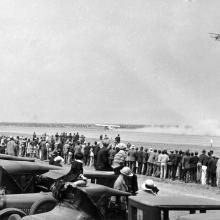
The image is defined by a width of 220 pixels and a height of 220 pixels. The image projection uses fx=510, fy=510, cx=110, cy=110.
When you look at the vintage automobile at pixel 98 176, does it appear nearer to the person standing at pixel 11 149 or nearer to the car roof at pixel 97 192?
the car roof at pixel 97 192

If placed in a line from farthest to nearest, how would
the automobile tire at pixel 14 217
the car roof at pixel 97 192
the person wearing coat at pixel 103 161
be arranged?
the person wearing coat at pixel 103 161, the automobile tire at pixel 14 217, the car roof at pixel 97 192

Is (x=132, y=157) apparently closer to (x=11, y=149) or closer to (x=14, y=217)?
(x=11, y=149)

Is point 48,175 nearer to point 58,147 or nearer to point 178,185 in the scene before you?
point 178,185

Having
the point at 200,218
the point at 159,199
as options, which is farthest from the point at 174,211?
the point at 200,218

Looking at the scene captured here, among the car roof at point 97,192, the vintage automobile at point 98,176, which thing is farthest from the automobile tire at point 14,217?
the vintage automobile at point 98,176

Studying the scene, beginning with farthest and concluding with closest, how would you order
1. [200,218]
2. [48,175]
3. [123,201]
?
[48,175] → [123,201] → [200,218]

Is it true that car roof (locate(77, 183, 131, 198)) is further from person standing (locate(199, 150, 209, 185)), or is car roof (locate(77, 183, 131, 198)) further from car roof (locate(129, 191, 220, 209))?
person standing (locate(199, 150, 209, 185))

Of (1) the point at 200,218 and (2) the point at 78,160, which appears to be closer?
(1) the point at 200,218
